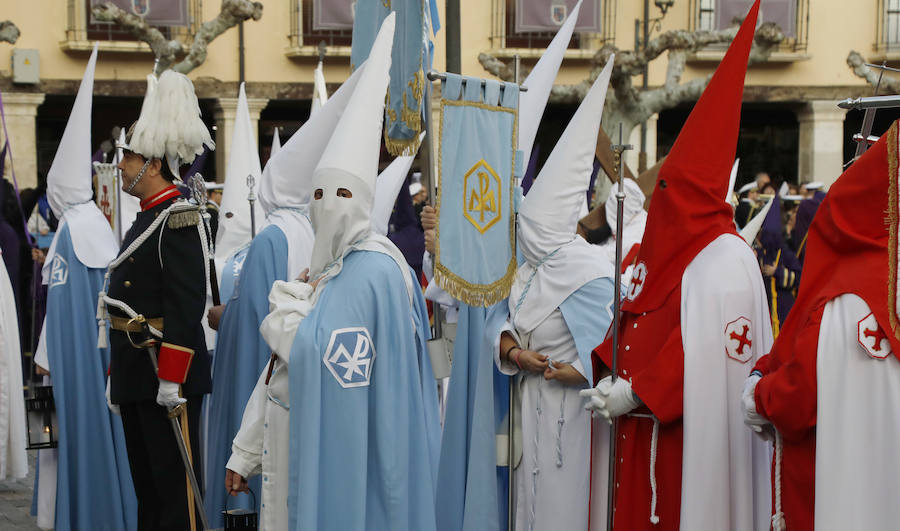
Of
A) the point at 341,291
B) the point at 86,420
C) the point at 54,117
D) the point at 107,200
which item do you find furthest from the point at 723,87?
the point at 54,117

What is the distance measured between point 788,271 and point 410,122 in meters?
6.45

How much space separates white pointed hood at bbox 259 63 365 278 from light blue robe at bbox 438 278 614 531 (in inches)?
49.4

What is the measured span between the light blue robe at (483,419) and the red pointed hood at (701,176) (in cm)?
64

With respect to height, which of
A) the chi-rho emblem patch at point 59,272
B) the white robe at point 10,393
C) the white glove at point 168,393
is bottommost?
the white robe at point 10,393

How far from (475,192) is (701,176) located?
3.33 feet

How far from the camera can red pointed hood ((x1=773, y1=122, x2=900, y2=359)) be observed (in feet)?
11.5

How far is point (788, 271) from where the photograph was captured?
1087 cm

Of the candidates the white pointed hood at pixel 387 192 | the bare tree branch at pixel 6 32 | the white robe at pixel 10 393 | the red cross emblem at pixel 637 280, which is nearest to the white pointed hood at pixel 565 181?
the red cross emblem at pixel 637 280

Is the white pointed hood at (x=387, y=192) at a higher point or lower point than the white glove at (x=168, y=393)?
higher

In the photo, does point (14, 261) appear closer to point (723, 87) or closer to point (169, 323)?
point (169, 323)

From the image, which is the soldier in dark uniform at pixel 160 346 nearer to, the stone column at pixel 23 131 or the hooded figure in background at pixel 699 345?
the hooded figure in background at pixel 699 345

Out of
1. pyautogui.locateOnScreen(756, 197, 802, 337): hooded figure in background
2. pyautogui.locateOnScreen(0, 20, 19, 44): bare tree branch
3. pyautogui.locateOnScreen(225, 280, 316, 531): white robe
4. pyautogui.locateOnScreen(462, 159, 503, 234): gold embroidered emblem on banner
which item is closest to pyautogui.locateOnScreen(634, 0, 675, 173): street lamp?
pyautogui.locateOnScreen(756, 197, 802, 337): hooded figure in background

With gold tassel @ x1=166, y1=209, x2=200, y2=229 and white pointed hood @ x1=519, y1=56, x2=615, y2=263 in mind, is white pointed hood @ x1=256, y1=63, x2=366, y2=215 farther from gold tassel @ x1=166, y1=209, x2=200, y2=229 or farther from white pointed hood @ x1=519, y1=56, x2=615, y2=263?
white pointed hood @ x1=519, y1=56, x2=615, y2=263

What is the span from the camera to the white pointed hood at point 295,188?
20.7ft
